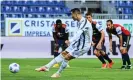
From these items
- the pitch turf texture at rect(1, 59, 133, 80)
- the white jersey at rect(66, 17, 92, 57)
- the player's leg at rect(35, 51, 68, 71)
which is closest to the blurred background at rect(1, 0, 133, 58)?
the pitch turf texture at rect(1, 59, 133, 80)

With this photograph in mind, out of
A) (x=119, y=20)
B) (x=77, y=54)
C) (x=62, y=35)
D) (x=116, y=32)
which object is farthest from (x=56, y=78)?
(x=119, y=20)

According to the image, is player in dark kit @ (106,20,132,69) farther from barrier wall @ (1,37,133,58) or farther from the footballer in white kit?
barrier wall @ (1,37,133,58)

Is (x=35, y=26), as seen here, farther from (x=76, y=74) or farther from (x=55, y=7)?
(x=76, y=74)

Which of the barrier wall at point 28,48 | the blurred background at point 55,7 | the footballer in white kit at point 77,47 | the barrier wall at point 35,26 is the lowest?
the barrier wall at point 28,48

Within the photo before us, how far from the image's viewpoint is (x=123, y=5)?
118 ft

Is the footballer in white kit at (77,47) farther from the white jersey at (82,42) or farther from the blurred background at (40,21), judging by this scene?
A: the blurred background at (40,21)

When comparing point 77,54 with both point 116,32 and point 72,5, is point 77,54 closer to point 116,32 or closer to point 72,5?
point 116,32

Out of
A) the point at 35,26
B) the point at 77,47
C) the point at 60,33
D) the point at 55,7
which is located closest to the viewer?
the point at 77,47

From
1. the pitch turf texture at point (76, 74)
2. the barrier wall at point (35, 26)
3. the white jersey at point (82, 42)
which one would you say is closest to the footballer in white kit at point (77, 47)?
the white jersey at point (82, 42)

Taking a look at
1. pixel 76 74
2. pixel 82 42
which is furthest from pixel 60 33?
pixel 82 42

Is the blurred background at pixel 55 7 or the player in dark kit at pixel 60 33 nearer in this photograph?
the player in dark kit at pixel 60 33

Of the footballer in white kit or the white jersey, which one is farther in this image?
the white jersey

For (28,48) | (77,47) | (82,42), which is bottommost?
(28,48)

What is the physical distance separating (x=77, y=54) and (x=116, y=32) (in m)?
4.56
